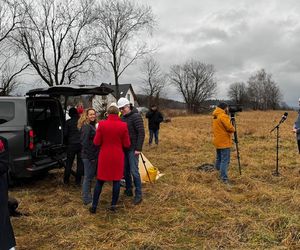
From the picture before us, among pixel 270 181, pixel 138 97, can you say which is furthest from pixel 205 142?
pixel 138 97

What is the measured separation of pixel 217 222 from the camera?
5.29 metres

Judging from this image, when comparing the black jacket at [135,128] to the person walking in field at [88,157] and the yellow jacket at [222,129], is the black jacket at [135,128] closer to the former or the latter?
the person walking in field at [88,157]

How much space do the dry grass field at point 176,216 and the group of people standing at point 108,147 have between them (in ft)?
1.00

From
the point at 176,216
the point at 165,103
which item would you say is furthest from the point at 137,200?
the point at 165,103

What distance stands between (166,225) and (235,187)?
2499 millimetres

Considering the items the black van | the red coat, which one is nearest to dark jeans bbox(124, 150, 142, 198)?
the red coat

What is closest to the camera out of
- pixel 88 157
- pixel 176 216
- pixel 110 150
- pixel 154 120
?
→ pixel 176 216

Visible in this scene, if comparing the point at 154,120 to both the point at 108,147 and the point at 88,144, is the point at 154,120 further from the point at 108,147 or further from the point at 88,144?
the point at 108,147

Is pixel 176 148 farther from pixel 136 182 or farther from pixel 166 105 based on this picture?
pixel 166 105

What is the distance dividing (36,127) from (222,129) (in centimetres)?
397

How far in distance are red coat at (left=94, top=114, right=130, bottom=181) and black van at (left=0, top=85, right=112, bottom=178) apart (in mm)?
1952

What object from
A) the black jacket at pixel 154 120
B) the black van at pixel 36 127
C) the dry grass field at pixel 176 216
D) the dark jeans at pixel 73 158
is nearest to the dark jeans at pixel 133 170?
the dry grass field at pixel 176 216

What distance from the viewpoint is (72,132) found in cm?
742

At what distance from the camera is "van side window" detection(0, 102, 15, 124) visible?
705cm
